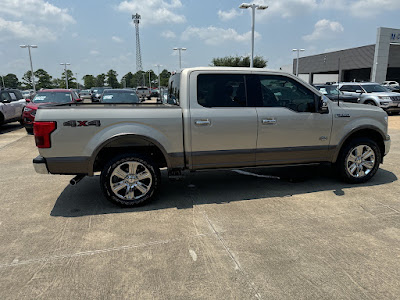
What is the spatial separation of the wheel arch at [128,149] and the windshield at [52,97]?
8.26m

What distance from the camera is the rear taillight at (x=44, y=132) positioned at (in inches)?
152

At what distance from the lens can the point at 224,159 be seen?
449 cm

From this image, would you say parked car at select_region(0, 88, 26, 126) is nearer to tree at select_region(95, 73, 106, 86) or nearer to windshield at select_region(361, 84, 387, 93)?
windshield at select_region(361, 84, 387, 93)

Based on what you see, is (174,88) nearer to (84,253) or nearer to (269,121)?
(269,121)

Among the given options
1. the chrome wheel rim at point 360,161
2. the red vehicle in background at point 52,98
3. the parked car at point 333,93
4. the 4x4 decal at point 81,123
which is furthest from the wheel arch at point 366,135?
the parked car at point 333,93

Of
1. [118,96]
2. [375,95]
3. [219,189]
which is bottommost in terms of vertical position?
[219,189]

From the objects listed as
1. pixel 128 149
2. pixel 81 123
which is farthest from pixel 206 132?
pixel 81 123

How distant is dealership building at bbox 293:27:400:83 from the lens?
4162 centimetres

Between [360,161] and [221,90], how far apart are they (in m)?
2.76

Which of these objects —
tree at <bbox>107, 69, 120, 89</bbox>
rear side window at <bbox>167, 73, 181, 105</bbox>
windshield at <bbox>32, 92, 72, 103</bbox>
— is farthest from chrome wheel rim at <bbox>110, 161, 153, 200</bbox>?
tree at <bbox>107, 69, 120, 89</bbox>

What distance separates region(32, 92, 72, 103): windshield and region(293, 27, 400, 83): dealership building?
91.1 ft

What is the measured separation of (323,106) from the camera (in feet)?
15.1

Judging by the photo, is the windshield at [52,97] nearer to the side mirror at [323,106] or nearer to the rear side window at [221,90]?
the rear side window at [221,90]

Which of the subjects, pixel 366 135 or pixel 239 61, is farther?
pixel 239 61
